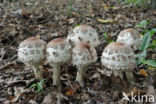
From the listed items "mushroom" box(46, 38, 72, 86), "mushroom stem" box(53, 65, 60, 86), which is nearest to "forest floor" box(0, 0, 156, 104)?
"mushroom stem" box(53, 65, 60, 86)

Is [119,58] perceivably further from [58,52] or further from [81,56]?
[58,52]

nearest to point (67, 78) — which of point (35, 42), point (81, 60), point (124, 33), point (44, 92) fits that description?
point (44, 92)

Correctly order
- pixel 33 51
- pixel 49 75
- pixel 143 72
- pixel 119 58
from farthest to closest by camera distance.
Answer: pixel 49 75, pixel 143 72, pixel 33 51, pixel 119 58

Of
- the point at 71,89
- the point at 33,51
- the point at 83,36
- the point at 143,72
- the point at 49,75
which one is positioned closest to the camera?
the point at 33,51

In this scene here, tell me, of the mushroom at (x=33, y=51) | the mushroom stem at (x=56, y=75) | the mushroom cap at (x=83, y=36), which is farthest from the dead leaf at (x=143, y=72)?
the mushroom at (x=33, y=51)

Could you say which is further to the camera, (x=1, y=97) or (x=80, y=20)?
(x=80, y=20)

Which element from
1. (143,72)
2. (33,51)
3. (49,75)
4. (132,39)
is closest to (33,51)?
(33,51)

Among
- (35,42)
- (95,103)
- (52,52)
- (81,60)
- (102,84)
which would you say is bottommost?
(95,103)

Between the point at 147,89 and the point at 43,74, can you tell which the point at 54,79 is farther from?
the point at 147,89

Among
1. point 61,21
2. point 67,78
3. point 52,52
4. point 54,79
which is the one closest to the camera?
point 52,52

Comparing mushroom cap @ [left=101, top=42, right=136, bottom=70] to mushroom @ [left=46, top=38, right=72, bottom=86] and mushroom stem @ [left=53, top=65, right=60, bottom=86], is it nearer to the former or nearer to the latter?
mushroom @ [left=46, top=38, right=72, bottom=86]

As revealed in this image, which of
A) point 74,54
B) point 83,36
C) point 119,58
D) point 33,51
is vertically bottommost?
point 119,58
